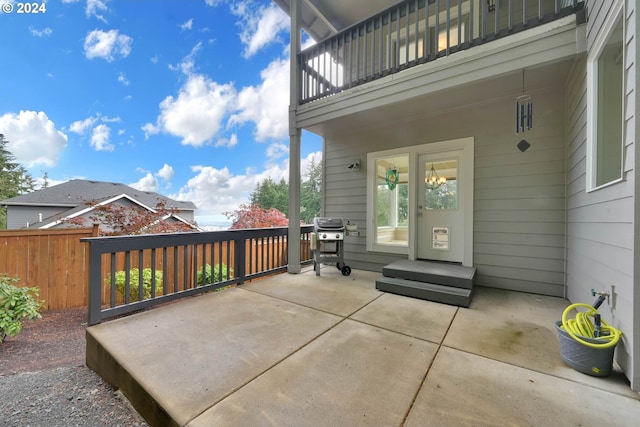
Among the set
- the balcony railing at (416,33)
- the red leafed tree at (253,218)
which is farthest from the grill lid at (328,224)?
the red leafed tree at (253,218)

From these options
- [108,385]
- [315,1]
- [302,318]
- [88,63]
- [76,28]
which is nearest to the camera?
[108,385]

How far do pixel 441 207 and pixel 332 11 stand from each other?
4228mm

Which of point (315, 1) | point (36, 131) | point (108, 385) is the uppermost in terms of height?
point (36, 131)

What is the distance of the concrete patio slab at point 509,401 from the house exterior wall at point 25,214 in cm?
1675

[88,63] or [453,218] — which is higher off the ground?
[88,63]

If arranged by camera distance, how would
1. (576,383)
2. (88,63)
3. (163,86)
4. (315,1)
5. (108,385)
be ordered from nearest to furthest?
Result: (576,383) < (108,385) < (315,1) < (88,63) < (163,86)

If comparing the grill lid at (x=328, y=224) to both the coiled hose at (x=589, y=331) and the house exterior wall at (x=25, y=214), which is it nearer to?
the coiled hose at (x=589, y=331)

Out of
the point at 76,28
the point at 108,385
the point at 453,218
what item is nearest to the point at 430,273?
the point at 453,218

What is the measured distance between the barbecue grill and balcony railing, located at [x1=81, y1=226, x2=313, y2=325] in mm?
646

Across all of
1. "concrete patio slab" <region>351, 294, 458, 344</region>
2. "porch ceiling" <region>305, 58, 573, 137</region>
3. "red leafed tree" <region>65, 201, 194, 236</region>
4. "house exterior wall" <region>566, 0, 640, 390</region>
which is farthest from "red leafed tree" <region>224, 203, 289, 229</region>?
"house exterior wall" <region>566, 0, 640, 390</region>

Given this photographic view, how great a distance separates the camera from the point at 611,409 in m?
1.29

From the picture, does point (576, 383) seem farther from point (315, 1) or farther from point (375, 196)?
point (315, 1)

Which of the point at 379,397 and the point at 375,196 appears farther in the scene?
the point at 375,196

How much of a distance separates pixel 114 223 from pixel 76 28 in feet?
48.2
